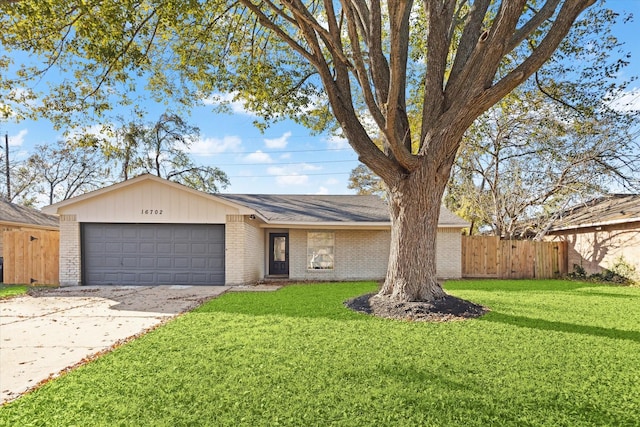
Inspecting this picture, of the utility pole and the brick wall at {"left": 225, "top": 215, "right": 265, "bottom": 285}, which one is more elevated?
the utility pole

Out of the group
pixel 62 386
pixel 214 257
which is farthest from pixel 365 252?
pixel 62 386

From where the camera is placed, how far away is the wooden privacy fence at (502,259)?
15477mm

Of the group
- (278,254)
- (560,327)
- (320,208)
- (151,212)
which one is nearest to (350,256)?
(320,208)

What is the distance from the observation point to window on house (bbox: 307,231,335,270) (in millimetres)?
14711

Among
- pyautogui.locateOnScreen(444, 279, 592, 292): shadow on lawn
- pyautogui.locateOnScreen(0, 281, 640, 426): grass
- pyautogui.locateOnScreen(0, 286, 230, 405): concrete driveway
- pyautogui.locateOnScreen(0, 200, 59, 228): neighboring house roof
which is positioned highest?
pyautogui.locateOnScreen(0, 200, 59, 228): neighboring house roof

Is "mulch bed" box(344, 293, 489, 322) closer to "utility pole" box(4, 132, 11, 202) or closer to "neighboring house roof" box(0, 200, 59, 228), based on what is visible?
"neighboring house roof" box(0, 200, 59, 228)

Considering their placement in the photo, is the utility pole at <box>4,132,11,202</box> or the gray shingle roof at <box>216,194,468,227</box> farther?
the utility pole at <box>4,132,11,202</box>

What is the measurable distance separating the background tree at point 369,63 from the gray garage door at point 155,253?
4481 millimetres

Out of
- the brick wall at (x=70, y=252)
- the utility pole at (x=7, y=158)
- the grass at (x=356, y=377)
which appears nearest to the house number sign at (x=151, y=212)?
the brick wall at (x=70, y=252)

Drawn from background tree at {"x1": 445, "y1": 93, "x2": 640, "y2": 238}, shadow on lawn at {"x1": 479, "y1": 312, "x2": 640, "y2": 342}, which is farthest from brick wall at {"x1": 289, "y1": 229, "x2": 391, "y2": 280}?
shadow on lawn at {"x1": 479, "y1": 312, "x2": 640, "y2": 342}

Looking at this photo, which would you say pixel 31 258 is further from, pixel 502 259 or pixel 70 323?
pixel 502 259

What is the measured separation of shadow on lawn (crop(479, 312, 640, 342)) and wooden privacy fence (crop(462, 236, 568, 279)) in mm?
9033

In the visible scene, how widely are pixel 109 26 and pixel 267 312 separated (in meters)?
6.60

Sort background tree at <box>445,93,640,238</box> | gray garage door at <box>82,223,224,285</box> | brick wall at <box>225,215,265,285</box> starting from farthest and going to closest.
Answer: background tree at <box>445,93,640,238</box>
gray garage door at <box>82,223,224,285</box>
brick wall at <box>225,215,265,285</box>
